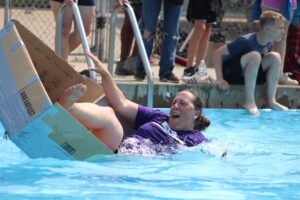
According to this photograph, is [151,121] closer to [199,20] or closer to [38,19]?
[199,20]

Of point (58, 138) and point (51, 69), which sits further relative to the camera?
point (51, 69)

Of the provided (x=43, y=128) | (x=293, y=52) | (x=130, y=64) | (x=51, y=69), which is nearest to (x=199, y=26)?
(x=130, y=64)

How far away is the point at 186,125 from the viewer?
659 centimetres

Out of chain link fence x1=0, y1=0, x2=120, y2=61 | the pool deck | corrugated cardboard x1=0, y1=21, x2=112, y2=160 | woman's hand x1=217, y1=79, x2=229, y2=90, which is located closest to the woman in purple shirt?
corrugated cardboard x1=0, y1=21, x2=112, y2=160

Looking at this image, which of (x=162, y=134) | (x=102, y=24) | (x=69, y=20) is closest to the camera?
(x=162, y=134)

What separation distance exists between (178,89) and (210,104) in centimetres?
45

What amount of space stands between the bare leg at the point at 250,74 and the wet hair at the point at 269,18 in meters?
0.34

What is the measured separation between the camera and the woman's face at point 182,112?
257 inches

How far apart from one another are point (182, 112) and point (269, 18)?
9.12 ft

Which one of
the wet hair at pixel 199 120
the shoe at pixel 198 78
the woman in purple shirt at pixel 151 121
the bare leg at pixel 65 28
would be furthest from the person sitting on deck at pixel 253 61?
the woman in purple shirt at pixel 151 121

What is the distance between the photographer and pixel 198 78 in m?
9.22

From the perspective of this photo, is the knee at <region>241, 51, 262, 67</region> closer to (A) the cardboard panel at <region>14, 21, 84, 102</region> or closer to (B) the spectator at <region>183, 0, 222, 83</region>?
(B) the spectator at <region>183, 0, 222, 83</region>

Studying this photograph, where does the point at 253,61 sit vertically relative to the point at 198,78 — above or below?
above

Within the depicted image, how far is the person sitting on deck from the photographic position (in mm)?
8961
